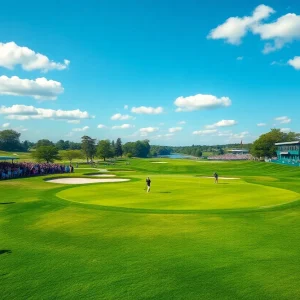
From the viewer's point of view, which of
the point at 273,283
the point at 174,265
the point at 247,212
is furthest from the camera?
the point at 247,212

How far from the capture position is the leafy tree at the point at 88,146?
138m

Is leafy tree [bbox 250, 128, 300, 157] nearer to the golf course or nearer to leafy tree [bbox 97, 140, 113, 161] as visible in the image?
leafy tree [bbox 97, 140, 113, 161]

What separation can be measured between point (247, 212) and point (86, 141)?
126 m

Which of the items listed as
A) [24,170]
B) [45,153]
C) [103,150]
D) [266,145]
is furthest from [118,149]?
[24,170]

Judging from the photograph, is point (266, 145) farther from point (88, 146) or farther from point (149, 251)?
point (149, 251)

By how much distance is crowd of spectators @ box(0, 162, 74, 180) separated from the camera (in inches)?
1786

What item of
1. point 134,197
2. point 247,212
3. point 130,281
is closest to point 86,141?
point 134,197

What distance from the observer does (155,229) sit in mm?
16578

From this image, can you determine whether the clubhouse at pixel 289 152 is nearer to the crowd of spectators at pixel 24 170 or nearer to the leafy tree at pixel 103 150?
the crowd of spectators at pixel 24 170

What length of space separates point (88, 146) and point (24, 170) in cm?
9002

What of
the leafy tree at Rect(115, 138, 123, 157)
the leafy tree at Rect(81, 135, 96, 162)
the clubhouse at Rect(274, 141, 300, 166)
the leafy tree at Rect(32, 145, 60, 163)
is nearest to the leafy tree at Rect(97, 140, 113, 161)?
the leafy tree at Rect(81, 135, 96, 162)

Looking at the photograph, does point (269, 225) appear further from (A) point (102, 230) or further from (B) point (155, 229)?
(A) point (102, 230)

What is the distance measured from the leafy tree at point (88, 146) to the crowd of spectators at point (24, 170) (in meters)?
77.7

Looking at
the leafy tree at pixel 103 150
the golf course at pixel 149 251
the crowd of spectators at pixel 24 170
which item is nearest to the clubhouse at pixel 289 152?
the crowd of spectators at pixel 24 170
